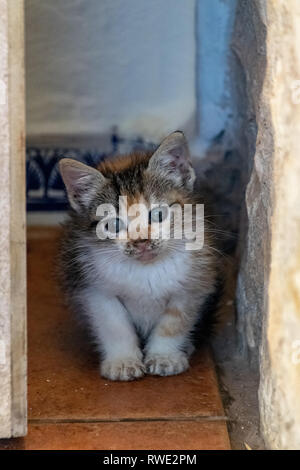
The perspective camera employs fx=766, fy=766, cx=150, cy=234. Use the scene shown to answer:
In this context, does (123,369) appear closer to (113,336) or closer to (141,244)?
(113,336)

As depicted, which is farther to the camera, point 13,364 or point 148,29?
point 148,29

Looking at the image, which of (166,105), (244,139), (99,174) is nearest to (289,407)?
(99,174)

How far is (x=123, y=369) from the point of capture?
2.50 metres

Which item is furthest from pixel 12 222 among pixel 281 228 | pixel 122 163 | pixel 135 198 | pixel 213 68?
pixel 213 68

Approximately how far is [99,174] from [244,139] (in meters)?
0.88

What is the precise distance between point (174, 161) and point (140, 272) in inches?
15.6

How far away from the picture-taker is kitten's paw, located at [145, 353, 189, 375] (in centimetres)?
254

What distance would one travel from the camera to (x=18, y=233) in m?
1.86

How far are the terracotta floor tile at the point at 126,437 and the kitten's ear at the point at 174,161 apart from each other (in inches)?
34.0

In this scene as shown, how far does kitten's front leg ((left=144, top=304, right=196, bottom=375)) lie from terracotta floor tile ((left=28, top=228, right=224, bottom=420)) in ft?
0.14

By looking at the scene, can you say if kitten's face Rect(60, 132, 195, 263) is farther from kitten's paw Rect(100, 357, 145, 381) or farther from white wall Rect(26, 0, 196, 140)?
white wall Rect(26, 0, 196, 140)

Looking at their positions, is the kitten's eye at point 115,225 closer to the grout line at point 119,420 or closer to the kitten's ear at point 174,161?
the kitten's ear at point 174,161

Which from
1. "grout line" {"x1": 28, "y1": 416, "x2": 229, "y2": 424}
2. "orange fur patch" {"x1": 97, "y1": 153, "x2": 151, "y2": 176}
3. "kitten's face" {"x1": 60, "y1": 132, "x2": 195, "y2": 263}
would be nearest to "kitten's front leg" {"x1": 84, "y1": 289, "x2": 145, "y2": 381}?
"kitten's face" {"x1": 60, "y1": 132, "x2": 195, "y2": 263}
